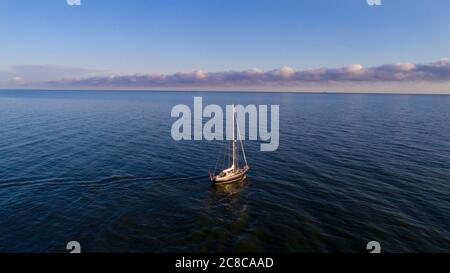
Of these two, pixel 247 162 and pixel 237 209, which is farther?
pixel 247 162

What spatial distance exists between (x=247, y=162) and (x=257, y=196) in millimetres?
19718

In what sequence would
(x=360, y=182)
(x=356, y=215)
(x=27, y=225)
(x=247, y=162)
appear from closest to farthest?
(x=27, y=225), (x=356, y=215), (x=360, y=182), (x=247, y=162)

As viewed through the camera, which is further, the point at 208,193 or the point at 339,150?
the point at 339,150

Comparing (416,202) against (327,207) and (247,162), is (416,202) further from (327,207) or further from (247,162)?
(247,162)

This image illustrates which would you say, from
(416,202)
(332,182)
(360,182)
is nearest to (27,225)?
(332,182)

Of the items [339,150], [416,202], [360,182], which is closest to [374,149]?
[339,150]

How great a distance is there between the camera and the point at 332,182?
5331cm
